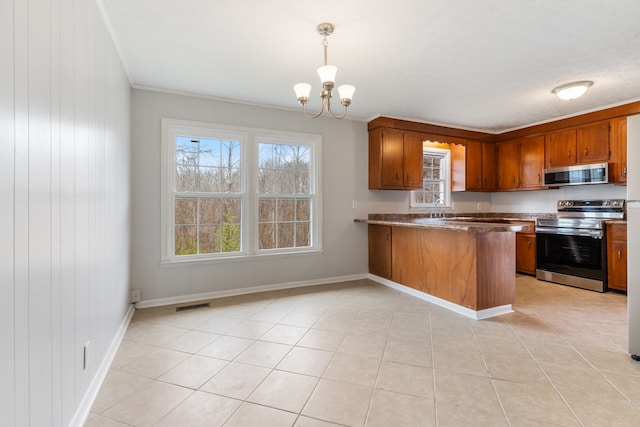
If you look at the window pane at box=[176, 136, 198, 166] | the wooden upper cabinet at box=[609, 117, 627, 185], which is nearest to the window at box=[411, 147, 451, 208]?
the wooden upper cabinet at box=[609, 117, 627, 185]

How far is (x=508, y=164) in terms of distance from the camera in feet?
17.1

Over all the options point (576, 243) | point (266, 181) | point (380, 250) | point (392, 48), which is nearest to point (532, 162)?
point (576, 243)

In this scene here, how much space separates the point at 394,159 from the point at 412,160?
0.33 meters

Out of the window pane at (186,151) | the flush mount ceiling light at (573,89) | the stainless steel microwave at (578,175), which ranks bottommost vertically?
the stainless steel microwave at (578,175)

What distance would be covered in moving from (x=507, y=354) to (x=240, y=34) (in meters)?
3.16

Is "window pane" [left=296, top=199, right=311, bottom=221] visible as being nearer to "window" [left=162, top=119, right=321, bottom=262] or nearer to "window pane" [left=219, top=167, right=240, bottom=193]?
"window" [left=162, top=119, right=321, bottom=262]

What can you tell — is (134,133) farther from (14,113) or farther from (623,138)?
(623,138)

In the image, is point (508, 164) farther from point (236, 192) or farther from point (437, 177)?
point (236, 192)

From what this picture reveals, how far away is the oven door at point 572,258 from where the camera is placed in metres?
3.87

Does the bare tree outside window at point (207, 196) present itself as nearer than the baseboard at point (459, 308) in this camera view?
No

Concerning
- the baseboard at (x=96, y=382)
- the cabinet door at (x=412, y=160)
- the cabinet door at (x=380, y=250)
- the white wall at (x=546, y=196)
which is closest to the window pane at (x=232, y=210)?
Result: the baseboard at (x=96, y=382)

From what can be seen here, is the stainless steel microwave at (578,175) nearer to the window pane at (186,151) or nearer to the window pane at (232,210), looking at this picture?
the window pane at (232,210)

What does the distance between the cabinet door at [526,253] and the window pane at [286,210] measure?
3.68m

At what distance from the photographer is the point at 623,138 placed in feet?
12.4
